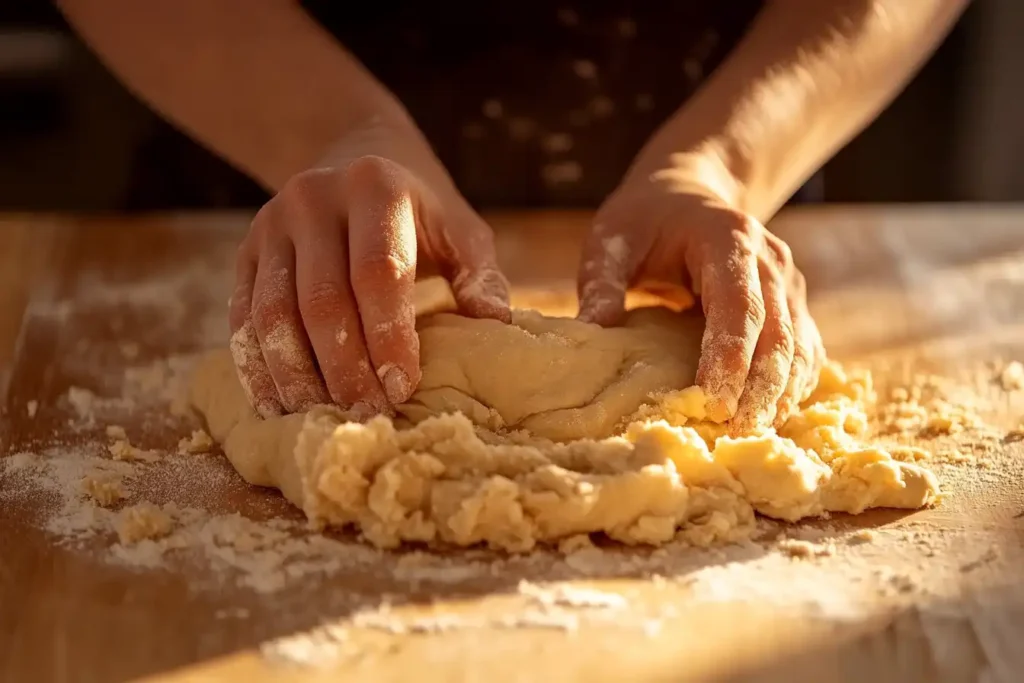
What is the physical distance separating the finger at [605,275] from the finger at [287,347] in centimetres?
41

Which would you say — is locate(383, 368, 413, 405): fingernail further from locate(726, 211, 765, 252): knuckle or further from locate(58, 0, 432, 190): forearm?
locate(58, 0, 432, 190): forearm

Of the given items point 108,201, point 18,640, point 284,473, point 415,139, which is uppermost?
point 415,139

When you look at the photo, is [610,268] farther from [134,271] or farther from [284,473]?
[134,271]

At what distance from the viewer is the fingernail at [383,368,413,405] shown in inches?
51.6

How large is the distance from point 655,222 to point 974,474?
569 millimetres

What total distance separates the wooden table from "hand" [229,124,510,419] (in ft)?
0.56

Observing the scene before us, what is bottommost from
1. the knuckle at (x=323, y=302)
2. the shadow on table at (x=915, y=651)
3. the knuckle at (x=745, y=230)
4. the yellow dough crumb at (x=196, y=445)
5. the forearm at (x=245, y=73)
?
the shadow on table at (x=915, y=651)

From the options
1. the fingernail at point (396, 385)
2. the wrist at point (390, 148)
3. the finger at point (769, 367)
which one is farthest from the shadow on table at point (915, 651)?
the wrist at point (390, 148)

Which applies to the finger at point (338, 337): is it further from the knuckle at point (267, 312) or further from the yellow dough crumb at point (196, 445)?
the yellow dough crumb at point (196, 445)

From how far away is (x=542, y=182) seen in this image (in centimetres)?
239

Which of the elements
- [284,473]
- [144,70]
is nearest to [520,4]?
[144,70]

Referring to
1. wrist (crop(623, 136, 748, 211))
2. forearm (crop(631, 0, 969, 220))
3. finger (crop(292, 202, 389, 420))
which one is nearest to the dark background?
forearm (crop(631, 0, 969, 220))

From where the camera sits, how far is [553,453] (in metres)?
1.26

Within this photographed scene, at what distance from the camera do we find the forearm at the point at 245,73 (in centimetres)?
182
